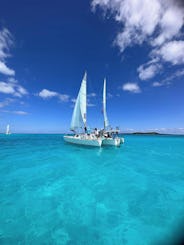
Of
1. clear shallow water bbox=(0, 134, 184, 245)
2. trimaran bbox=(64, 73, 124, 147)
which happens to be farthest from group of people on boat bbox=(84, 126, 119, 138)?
clear shallow water bbox=(0, 134, 184, 245)

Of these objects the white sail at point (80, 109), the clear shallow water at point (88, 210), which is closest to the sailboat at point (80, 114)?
the white sail at point (80, 109)

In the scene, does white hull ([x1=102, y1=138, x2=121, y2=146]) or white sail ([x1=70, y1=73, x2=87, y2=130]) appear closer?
white hull ([x1=102, y1=138, x2=121, y2=146])

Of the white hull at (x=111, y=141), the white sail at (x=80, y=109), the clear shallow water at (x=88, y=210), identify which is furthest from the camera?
the white sail at (x=80, y=109)

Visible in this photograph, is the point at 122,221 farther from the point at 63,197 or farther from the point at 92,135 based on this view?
the point at 92,135

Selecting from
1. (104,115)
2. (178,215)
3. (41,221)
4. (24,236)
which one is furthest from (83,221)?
(104,115)

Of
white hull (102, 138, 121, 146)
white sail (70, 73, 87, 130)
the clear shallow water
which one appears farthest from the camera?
white sail (70, 73, 87, 130)

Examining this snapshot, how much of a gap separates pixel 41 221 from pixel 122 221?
2.32 m

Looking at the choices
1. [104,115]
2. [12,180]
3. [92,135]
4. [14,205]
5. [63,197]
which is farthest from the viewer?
[104,115]

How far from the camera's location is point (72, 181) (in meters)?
6.89

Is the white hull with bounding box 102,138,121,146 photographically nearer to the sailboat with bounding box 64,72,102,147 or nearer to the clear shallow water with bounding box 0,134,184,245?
the sailboat with bounding box 64,72,102,147

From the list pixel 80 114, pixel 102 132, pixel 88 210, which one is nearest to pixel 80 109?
pixel 80 114

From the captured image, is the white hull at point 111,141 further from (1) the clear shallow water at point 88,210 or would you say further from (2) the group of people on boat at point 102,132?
(1) the clear shallow water at point 88,210

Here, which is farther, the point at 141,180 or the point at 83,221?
the point at 141,180

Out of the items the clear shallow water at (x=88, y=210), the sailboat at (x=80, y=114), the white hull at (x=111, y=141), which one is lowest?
the clear shallow water at (x=88, y=210)
